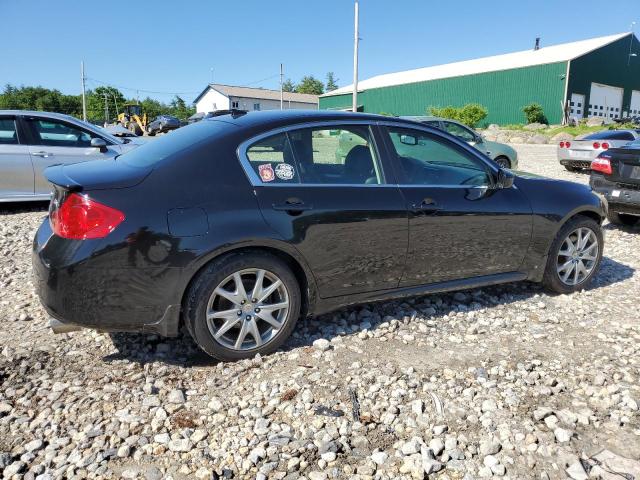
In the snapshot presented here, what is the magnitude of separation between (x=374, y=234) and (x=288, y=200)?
0.71m

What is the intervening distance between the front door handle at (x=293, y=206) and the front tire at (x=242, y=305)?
32cm

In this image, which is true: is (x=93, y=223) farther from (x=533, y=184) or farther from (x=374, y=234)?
(x=533, y=184)

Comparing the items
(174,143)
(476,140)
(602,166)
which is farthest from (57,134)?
(476,140)

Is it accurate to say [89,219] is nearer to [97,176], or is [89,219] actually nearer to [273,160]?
[97,176]

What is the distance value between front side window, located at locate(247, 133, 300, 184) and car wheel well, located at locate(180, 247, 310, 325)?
0.46m

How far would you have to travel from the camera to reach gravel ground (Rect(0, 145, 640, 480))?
253cm

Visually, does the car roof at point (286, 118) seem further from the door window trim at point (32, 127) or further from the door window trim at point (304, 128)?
the door window trim at point (32, 127)

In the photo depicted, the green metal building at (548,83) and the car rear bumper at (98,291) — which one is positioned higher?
the green metal building at (548,83)

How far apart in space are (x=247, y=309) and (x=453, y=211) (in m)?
1.79

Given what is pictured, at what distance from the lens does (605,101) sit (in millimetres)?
44125

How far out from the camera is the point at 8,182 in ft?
25.7

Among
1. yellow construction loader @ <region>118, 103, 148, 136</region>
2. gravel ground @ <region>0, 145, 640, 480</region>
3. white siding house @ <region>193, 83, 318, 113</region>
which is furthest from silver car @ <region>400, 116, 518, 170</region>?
white siding house @ <region>193, 83, 318, 113</region>

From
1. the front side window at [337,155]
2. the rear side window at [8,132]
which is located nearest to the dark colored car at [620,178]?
the front side window at [337,155]

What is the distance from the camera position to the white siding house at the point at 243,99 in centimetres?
7488
